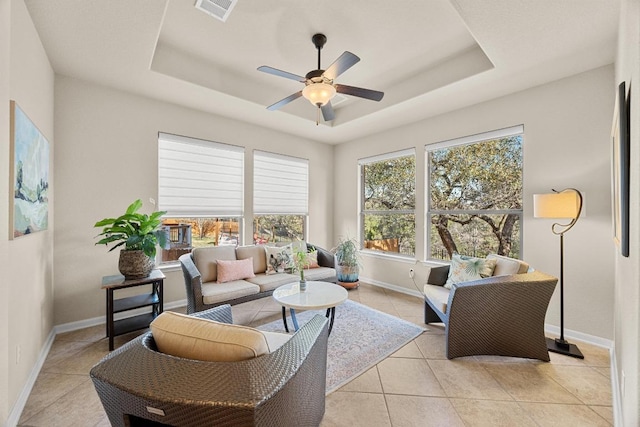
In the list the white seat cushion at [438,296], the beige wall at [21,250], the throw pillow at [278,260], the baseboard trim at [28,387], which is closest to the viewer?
the beige wall at [21,250]

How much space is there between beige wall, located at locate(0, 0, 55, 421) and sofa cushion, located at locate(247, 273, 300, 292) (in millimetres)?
1910

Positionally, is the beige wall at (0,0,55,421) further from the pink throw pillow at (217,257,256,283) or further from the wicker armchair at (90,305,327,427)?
the pink throw pillow at (217,257,256,283)

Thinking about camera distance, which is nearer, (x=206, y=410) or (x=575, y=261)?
(x=206, y=410)

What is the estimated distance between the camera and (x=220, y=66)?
3285 millimetres

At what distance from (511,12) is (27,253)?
4031 mm

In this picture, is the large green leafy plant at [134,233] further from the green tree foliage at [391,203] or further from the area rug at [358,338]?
the green tree foliage at [391,203]

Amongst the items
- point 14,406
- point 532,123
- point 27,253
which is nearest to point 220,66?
point 27,253

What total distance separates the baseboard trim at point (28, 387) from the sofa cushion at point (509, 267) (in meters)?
3.90

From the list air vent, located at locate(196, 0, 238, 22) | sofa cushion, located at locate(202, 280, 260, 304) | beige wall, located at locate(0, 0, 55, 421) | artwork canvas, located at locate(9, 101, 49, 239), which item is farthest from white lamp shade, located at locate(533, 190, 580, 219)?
artwork canvas, located at locate(9, 101, 49, 239)

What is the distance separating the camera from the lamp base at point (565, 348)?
2492 mm

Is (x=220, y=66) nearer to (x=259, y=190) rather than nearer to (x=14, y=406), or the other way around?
(x=259, y=190)

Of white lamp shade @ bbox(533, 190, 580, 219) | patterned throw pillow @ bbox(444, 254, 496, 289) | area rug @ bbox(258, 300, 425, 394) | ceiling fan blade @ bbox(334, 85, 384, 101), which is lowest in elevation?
area rug @ bbox(258, 300, 425, 394)

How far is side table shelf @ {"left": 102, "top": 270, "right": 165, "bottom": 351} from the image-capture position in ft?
8.40

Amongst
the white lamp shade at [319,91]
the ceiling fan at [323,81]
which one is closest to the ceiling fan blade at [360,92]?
the ceiling fan at [323,81]
